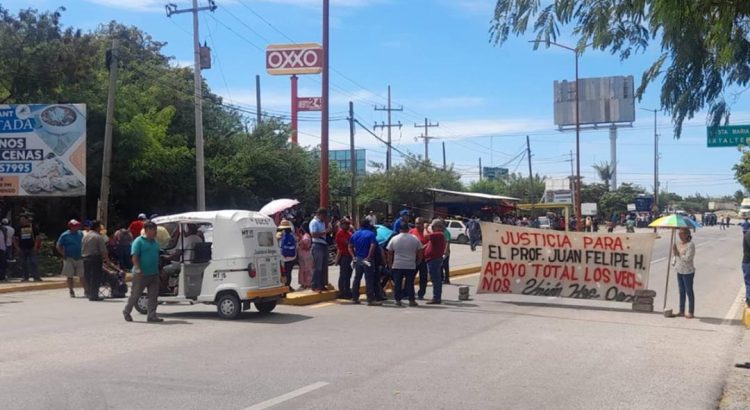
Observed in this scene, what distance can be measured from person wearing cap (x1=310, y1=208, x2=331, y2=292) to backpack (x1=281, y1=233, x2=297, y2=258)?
47cm

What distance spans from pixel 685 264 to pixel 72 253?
12.9m

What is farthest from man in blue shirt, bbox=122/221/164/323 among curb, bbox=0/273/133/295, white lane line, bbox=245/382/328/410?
curb, bbox=0/273/133/295

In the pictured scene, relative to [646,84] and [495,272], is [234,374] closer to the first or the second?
[646,84]

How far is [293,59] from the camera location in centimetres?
6688

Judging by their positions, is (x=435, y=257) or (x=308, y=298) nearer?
(x=308, y=298)

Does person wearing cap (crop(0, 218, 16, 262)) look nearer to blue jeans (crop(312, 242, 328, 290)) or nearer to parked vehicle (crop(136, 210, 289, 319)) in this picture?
parked vehicle (crop(136, 210, 289, 319))

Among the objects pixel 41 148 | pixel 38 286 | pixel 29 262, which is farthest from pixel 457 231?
pixel 38 286

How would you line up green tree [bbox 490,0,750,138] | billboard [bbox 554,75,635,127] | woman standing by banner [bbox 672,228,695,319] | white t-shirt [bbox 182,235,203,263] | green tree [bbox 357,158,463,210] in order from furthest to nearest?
1. billboard [bbox 554,75,635,127]
2. green tree [bbox 357,158,463,210]
3. woman standing by banner [bbox 672,228,695,319]
4. white t-shirt [bbox 182,235,203,263]
5. green tree [bbox 490,0,750,138]

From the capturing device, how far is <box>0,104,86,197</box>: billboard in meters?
24.5

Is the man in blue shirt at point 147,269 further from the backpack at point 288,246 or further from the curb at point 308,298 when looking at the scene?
the backpack at point 288,246

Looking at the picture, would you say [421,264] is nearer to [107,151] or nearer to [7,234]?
[7,234]

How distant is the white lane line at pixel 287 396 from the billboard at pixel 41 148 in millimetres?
19066

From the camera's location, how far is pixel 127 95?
108 ft

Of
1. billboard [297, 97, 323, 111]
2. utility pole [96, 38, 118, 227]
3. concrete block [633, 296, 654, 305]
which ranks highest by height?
billboard [297, 97, 323, 111]
